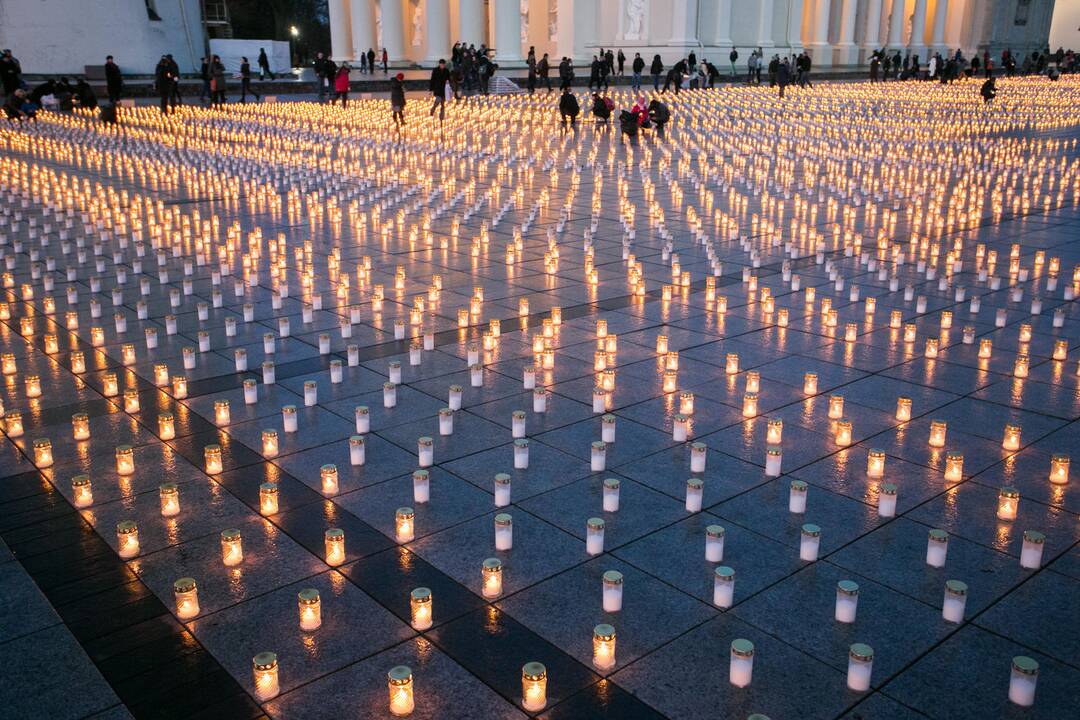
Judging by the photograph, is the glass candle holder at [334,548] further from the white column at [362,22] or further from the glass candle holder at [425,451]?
the white column at [362,22]

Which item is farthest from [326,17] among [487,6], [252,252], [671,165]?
[252,252]

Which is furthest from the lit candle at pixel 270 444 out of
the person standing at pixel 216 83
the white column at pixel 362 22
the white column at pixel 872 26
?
the white column at pixel 872 26

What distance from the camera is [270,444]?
6.40 m

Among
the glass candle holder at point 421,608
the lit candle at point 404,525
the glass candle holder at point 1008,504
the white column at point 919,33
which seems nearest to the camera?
the glass candle holder at point 421,608

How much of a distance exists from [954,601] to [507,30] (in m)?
54.9

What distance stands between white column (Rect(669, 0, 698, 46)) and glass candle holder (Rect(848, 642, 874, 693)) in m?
55.8

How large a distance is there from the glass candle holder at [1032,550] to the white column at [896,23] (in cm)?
7923

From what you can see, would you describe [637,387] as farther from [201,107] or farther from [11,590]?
[201,107]

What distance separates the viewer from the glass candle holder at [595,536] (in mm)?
5105

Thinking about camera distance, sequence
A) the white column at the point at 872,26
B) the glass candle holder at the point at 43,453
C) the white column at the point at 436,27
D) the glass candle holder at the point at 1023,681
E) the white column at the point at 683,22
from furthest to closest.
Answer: the white column at the point at 872,26 → the white column at the point at 436,27 → the white column at the point at 683,22 → the glass candle holder at the point at 43,453 → the glass candle holder at the point at 1023,681

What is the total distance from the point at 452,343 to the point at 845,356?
3497 mm

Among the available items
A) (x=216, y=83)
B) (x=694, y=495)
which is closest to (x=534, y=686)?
(x=694, y=495)

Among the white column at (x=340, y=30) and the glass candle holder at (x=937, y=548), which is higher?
the white column at (x=340, y=30)

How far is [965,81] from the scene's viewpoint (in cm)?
5906
